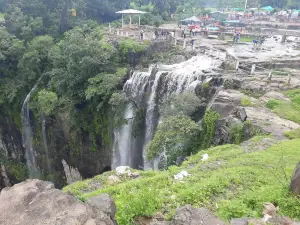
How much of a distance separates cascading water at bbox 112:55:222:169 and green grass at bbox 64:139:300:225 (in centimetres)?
Result: 643

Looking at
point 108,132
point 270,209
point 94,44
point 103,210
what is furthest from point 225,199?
point 94,44

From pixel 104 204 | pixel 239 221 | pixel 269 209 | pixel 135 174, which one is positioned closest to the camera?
pixel 104 204

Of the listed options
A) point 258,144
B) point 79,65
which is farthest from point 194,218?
point 79,65

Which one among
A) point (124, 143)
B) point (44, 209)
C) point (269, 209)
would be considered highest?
point (44, 209)

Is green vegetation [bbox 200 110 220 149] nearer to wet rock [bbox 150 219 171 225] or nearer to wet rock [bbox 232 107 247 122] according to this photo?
wet rock [bbox 232 107 247 122]

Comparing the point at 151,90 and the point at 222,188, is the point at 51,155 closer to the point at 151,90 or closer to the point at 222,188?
the point at 151,90

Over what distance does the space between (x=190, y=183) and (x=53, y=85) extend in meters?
15.5

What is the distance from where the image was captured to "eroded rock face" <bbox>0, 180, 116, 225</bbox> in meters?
3.60

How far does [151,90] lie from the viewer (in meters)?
16.9

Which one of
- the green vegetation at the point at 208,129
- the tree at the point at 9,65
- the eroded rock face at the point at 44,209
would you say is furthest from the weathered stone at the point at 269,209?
the tree at the point at 9,65

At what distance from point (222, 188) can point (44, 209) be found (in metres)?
4.55

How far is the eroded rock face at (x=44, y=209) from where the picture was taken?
3600mm

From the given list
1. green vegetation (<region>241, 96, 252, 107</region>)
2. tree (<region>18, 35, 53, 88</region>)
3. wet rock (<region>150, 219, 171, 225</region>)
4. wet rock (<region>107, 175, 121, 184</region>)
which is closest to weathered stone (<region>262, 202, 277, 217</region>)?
wet rock (<region>150, 219, 171, 225</region>)

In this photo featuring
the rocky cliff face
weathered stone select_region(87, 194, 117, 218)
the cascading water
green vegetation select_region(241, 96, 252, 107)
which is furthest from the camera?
the rocky cliff face
